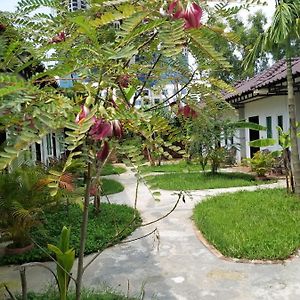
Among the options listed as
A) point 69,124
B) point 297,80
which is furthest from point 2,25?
point 297,80

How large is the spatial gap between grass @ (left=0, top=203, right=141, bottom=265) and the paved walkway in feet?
0.96

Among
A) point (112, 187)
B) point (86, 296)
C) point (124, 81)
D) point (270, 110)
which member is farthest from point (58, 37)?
point (270, 110)

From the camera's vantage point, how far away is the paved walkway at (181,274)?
3902mm

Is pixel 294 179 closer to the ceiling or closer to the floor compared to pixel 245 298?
closer to the ceiling

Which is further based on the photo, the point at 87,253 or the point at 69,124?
the point at 87,253

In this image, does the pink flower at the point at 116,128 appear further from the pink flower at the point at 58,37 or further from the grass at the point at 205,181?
the grass at the point at 205,181

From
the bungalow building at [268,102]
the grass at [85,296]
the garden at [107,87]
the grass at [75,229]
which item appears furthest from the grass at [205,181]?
the garden at [107,87]

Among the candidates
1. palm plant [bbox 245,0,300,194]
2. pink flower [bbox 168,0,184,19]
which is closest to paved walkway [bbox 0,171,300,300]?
pink flower [bbox 168,0,184,19]

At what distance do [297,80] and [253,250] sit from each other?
760 centimetres

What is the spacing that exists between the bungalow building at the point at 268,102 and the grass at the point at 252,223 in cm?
276

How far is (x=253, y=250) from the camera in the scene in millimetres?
5023

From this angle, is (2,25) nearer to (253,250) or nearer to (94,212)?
(253,250)

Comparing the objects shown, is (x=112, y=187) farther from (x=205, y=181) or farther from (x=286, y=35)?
(x=286, y=35)

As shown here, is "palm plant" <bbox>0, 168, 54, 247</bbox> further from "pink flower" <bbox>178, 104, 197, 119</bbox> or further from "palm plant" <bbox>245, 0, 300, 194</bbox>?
"palm plant" <bbox>245, 0, 300, 194</bbox>
